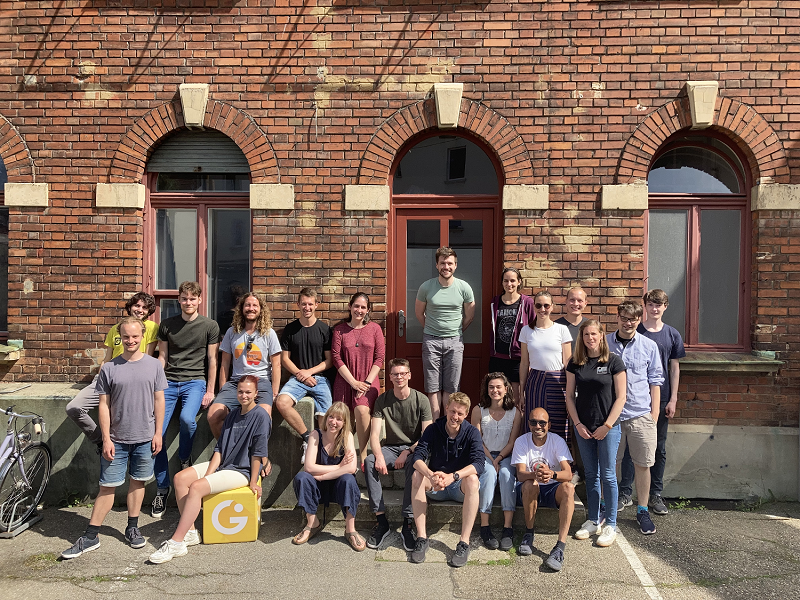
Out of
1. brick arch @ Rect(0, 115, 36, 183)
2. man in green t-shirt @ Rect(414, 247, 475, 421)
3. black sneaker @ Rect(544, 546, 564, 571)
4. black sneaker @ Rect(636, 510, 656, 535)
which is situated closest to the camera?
black sneaker @ Rect(544, 546, 564, 571)

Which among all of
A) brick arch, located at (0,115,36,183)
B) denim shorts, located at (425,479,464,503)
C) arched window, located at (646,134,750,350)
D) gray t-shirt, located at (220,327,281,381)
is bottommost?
denim shorts, located at (425,479,464,503)

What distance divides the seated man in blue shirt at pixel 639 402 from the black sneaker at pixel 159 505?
4.22 meters

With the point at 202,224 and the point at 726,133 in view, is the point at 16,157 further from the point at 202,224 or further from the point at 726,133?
the point at 726,133

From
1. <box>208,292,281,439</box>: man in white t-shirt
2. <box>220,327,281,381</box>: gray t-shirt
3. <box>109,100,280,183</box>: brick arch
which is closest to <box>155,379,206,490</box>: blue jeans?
<box>208,292,281,439</box>: man in white t-shirt

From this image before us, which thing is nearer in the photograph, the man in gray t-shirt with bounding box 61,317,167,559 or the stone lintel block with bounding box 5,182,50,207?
the man in gray t-shirt with bounding box 61,317,167,559

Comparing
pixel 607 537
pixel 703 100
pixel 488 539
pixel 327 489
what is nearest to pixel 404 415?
pixel 327 489

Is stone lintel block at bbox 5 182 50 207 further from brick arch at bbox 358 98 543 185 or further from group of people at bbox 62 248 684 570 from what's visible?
brick arch at bbox 358 98 543 185

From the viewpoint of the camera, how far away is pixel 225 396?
5.53 meters

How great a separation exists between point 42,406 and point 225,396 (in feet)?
6.44

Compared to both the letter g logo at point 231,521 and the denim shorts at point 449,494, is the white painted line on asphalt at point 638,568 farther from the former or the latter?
the letter g logo at point 231,521

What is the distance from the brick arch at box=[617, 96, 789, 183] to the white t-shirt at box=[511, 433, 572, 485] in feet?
9.70

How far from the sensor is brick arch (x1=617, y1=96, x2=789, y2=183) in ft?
20.5

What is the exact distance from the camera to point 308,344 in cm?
587

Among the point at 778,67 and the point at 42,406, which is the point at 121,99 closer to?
the point at 42,406
